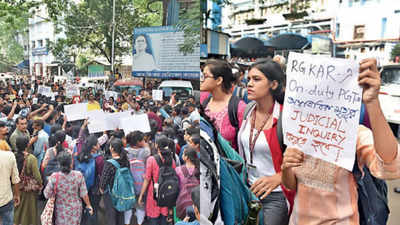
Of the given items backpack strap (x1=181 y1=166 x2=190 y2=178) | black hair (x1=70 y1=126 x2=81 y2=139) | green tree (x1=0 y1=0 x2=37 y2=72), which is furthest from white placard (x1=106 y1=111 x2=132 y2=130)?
green tree (x1=0 y1=0 x2=37 y2=72)

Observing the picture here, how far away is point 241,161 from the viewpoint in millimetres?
1891

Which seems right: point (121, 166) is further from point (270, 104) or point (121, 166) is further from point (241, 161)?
point (270, 104)

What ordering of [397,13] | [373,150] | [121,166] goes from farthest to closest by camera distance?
[121,166] → [397,13] → [373,150]

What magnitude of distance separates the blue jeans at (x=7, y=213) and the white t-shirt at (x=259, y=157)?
164 centimetres

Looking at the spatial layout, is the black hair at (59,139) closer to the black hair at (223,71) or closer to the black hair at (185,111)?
the black hair at (185,111)

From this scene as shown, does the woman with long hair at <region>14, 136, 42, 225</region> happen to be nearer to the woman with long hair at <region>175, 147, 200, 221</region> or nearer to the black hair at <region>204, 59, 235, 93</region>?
the woman with long hair at <region>175, 147, 200, 221</region>

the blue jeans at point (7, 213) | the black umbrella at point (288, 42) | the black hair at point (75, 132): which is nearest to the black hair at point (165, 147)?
the black hair at point (75, 132)

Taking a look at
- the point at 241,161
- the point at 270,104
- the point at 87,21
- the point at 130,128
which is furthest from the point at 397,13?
the point at 87,21

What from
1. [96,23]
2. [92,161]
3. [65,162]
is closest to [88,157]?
[92,161]

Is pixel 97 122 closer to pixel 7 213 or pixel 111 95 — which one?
pixel 111 95

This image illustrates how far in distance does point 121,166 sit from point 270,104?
98 cm

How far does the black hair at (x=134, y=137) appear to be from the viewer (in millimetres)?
2078

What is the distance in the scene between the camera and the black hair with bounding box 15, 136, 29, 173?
234 cm

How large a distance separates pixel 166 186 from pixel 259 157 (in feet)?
1.94
